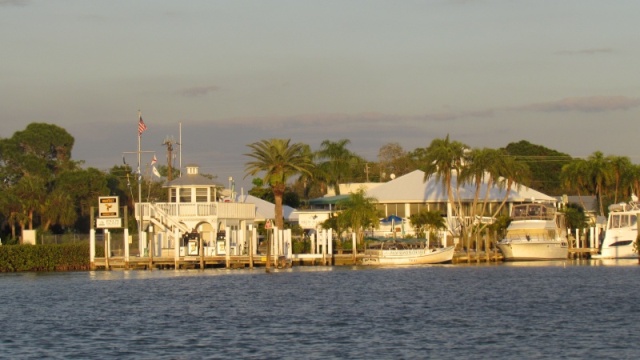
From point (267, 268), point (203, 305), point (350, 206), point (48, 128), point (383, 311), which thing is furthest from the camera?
point (48, 128)

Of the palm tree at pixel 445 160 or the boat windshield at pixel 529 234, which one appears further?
the palm tree at pixel 445 160

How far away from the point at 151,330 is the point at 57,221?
56578 millimetres

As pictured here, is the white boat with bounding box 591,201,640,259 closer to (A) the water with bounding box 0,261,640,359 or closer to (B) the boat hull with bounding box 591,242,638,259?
(B) the boat hull with bounding box 591,242,638,259

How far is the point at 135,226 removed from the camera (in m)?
95.1

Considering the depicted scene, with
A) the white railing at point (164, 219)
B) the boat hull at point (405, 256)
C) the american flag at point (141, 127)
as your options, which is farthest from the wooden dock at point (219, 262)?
the american flag at point (141, 127)

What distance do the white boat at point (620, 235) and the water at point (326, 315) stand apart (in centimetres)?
1035

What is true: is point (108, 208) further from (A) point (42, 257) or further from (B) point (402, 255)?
(B) point (402, 255)

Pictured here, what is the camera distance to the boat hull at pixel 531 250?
3233 inches

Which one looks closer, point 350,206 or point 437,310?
point 437,310

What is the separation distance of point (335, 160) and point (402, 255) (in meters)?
41.2

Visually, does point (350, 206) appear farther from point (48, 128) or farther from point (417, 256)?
point (48, 128)

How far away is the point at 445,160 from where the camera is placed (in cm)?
9056

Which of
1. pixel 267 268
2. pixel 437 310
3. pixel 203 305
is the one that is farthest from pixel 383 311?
pixel 267 268

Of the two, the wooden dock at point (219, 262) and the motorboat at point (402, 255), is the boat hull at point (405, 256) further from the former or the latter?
the wooden dock at point (219, 262)
